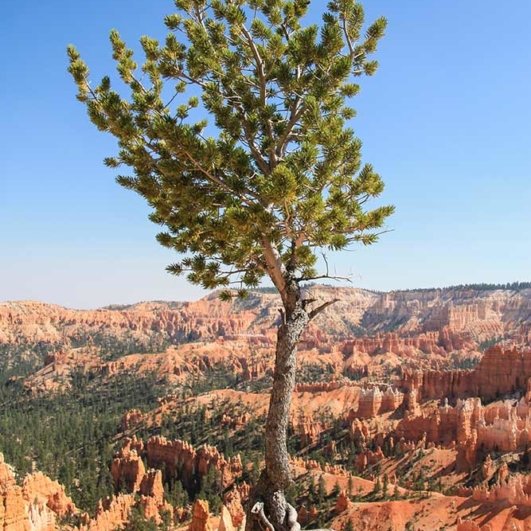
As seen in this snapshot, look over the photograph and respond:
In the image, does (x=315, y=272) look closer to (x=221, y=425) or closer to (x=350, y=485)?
(x=350, y=485)

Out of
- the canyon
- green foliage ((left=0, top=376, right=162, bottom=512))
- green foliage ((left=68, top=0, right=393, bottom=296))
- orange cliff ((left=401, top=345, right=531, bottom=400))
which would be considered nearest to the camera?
green foliage ((left=68, top=0, right=393, bottom=296))

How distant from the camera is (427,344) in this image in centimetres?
16362

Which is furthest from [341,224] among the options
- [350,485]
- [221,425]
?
[221,425]

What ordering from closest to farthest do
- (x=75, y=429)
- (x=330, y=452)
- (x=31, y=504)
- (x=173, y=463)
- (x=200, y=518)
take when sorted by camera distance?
(x=200, y=518)
(x=31, y=504)
(x=173, y=463)
(x=330, y=452)
(x=75, y=429)

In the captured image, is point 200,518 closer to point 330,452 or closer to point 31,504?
point 31,504

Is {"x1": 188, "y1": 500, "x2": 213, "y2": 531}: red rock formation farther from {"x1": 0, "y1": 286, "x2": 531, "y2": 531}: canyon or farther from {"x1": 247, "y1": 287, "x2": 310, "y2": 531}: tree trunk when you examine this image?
{"x1": 247, "y1": 287, "x2": 310, "y2": 531}: tree trunk

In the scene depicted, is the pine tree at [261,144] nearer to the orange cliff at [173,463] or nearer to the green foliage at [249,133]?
the green foliage at [249,133]

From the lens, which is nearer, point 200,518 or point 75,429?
point 200,518

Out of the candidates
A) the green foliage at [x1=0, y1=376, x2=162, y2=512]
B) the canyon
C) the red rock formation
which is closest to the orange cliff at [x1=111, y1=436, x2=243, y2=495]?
the canyon

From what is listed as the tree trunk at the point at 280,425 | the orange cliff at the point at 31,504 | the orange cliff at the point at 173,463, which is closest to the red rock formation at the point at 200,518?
the orange cliff at the point at 31,504

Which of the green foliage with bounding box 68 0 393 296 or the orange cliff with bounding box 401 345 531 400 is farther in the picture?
the orange cliff with bounding box 401 345 531 400

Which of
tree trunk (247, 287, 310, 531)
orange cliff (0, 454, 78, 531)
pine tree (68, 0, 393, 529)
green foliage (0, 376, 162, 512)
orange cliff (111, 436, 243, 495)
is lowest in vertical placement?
green foliage (0, 376, 162, 512)

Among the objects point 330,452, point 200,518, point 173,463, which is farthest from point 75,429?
point 200,518

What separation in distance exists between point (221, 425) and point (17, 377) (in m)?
94.9
